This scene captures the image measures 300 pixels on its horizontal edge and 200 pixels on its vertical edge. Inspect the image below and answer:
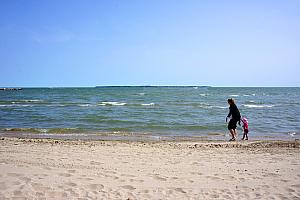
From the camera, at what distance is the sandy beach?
472cm

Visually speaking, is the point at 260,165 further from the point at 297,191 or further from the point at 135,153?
the point at 135,153

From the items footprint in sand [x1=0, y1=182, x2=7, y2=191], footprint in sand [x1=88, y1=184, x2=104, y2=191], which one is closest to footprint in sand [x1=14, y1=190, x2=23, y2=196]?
footprint in sand [x1=0, y1=182, x2=7, y2=191]

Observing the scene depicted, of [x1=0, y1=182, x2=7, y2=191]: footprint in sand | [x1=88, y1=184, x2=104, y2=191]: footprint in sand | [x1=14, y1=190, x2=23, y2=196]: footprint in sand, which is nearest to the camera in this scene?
[x1=14, y1=190, x2=23, y2=196]: footprint in sand

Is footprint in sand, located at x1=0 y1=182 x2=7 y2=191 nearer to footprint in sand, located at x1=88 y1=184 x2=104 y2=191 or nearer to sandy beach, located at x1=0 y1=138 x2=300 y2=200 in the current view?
sandy beach, located at x1=0 y1=138 x2=300 y2=200

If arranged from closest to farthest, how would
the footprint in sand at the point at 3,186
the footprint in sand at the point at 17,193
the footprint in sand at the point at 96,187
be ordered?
the footprint in sand at the point at 17,193, the footprint in sand at the point at 3,186, the footprint in sand at the point at 96,187

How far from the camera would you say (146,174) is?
5.74m

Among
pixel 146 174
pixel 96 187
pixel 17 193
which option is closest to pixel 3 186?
pixel 17 193

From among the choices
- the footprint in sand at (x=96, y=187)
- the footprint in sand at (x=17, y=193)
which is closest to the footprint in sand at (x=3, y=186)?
the footprint in sand at (x=17, y=193)

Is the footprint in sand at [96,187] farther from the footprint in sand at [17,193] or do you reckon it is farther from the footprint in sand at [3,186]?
the footprint in sand at [3,186]

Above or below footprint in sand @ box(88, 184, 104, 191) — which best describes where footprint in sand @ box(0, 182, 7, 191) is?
above

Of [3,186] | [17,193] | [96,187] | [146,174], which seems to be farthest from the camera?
[146,174]

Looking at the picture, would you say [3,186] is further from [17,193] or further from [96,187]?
[96,187]

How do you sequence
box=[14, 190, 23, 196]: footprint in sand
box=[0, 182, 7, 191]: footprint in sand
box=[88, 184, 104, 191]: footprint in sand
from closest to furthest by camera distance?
box=[14, 190, 23, 196]: footprint in sand, box=[0, 182, 7, 191]: footprint in sand, box=[88, 184, 104, 191]: footprint in sand

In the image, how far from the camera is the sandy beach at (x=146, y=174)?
4.72m
